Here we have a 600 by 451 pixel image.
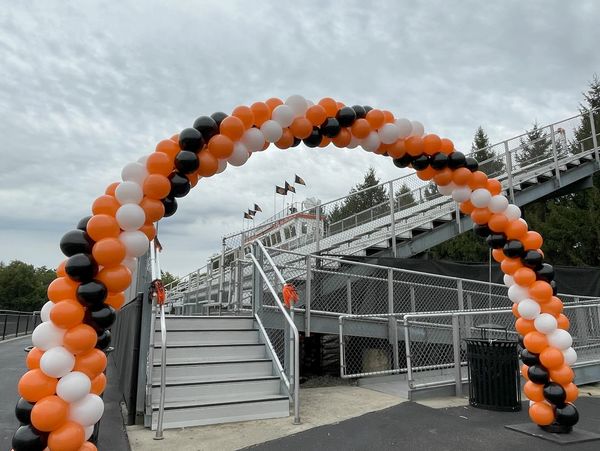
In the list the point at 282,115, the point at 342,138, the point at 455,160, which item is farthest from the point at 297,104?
the point at 455,160

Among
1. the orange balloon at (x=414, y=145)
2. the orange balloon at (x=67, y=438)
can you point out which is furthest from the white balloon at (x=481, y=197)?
the orange balloon at (x=67, y=438)

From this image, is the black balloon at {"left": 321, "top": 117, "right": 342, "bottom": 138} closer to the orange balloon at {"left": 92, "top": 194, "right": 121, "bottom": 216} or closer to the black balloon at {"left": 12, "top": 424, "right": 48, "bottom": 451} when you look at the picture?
the orange balloon at {"left": 92, "top": 194, "right": 121, "bottom": 216}

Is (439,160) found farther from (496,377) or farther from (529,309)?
(496,377)

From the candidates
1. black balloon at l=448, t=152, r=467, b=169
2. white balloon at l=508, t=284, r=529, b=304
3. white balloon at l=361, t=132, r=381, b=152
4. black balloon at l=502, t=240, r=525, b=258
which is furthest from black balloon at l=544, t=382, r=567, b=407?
white balloon at l=361, t=132, r=381, b=152


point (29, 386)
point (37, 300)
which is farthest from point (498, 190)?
point (37, 300)

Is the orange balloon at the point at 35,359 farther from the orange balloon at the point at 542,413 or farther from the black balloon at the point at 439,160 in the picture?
the orange balloon at the point at 542,413

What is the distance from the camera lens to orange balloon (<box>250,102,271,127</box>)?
426cm

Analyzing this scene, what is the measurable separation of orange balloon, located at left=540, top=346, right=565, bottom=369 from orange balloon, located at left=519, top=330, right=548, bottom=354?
57 millimetres

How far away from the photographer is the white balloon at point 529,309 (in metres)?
4.88

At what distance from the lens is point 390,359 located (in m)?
8.46

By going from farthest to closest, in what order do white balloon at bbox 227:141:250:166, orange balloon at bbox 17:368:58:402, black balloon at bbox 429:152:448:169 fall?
black balloon at bbox 429:152:448:169
white balloon at bbox 227:141:250:166
orange balloon at bbox 17:368:58:402

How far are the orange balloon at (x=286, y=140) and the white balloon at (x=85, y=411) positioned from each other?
2727mm

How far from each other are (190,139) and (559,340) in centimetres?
433

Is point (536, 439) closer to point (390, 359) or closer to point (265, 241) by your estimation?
point (390, 359)
